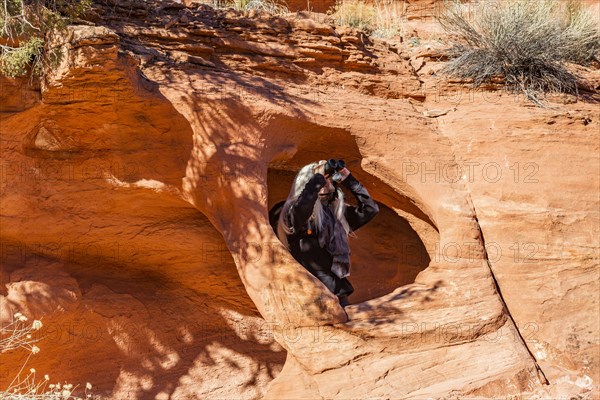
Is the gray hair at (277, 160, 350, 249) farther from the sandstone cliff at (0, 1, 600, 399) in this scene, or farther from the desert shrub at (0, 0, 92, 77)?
the desert shrub at (0, 0, 92, 77)

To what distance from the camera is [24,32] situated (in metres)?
5.37

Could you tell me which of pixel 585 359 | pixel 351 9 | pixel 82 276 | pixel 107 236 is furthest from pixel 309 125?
pixel 351 9

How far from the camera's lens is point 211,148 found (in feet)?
18.8

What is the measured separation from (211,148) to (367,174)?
1.74m

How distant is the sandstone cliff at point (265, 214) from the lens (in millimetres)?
5191

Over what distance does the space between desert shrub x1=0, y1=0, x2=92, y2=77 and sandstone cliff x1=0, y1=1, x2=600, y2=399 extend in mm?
178

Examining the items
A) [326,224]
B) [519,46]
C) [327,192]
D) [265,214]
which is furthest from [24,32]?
[519,46]

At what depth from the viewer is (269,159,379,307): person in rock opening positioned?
5.77 metres

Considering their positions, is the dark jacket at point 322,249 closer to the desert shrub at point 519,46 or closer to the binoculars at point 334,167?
the binoculars at point 334,167

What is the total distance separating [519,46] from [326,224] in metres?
3.19

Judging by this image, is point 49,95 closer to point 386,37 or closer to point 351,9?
point 386,37

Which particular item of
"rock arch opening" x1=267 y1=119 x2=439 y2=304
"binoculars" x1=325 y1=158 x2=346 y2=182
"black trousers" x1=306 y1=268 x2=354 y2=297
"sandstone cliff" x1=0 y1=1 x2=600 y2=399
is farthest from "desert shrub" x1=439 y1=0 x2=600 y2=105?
"black trousers" x1=306 y1=268 x2=354 y2=297

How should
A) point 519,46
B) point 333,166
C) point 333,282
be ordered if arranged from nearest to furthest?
point 333,166
point 333,282
point 519,46

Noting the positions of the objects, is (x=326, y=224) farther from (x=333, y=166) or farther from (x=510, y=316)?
(x=510, y=316)
